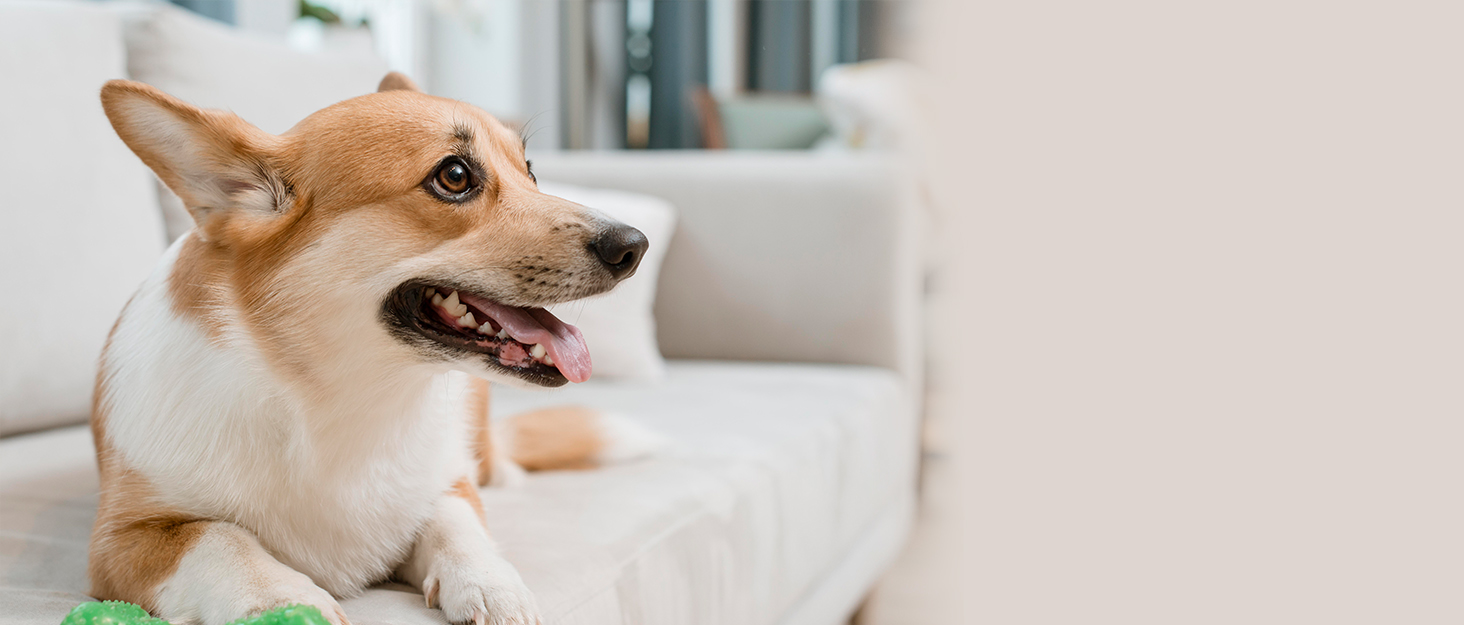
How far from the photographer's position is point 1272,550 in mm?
1620

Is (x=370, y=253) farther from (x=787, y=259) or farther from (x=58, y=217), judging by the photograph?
(x=787, y=259)

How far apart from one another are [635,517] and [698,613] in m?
0.11

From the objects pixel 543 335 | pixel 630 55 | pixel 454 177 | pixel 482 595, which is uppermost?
pixel 630 55

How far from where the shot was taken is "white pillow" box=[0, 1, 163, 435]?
1068 mm

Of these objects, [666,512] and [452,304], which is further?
[666,512]

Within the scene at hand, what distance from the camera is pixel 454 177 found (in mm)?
697

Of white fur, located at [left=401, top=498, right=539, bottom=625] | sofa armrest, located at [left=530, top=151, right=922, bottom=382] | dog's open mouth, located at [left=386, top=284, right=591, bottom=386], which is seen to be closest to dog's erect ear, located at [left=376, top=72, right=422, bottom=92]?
dog's open mouth, located at [left=386, top=284, right=591, bottom=386]

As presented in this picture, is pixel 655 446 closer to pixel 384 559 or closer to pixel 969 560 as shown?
pixel 384 559

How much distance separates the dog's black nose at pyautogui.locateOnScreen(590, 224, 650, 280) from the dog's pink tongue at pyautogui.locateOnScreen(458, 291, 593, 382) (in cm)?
6

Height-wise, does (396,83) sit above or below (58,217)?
above

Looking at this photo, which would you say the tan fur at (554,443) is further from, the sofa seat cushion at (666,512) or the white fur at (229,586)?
the white fur at (229,586)

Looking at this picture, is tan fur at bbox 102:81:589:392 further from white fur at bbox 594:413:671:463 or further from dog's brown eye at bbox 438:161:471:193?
white fur at bbox 594:413:671:463

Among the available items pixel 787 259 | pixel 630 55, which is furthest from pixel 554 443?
pixel 630 55

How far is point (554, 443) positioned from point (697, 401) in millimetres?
420
